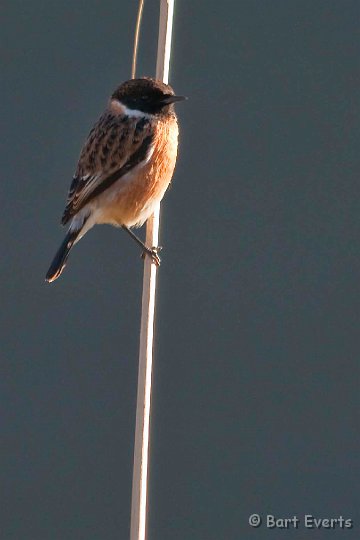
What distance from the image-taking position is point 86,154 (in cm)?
494

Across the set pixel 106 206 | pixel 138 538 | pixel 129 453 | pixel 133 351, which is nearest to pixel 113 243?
pixel 133 351

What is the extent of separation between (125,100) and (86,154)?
11.5 inches

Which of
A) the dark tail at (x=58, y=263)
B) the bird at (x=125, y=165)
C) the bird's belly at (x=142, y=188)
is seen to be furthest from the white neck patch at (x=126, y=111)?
the dark tail at (x=58, y=263)

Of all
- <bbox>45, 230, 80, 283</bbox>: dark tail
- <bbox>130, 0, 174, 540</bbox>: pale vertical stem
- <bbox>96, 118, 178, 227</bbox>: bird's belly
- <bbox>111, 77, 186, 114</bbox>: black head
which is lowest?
<bbox>130, 0, 174, 540</bbox>: pale vertical stem

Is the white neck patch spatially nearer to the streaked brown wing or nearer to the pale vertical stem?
the streaked brown wing

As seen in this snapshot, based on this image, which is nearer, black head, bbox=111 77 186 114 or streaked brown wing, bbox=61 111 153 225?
black head, bbox=111 77 186 114

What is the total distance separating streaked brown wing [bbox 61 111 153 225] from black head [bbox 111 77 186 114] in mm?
69

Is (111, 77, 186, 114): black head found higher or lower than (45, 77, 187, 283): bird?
higher

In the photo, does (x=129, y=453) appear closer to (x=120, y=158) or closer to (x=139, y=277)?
(x=139, y=277)

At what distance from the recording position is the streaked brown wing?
16.0 ft

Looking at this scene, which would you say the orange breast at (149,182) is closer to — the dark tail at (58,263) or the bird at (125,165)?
the bird at (125,165)

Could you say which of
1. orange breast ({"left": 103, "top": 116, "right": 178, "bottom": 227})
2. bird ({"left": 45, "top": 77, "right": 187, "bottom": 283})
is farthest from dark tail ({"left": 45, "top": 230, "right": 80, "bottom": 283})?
orange breast ({"left": 103, "top": 116, "right": 178, "bottom": 227})

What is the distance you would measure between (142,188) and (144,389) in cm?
148

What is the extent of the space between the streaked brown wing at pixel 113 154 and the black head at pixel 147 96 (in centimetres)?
7
